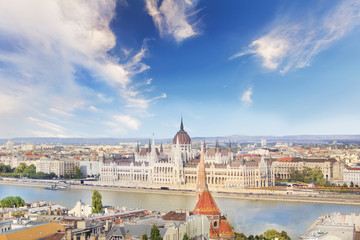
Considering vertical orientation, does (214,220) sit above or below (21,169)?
below

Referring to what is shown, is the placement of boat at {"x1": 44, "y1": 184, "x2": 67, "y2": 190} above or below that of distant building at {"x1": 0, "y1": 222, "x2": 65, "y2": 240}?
below

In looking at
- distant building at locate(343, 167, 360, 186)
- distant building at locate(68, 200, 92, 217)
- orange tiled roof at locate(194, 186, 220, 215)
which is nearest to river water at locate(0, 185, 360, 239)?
orange tiled roof at locate(194, 186, 220, 215)

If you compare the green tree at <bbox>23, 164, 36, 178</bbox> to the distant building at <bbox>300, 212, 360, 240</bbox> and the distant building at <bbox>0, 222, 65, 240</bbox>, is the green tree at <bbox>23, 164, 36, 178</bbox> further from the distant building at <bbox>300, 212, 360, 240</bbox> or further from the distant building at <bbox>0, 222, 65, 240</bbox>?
the distant building at <bbox>300, 212, 360, 240</bbox>

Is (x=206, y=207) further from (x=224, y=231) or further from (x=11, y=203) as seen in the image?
(x=11, y=203)

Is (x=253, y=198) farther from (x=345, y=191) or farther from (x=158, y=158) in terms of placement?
(x=158, y=158)

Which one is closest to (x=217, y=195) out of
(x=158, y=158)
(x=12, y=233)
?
(x=158, y=158)

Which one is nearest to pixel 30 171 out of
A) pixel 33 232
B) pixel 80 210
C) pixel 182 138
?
pixel 182 138

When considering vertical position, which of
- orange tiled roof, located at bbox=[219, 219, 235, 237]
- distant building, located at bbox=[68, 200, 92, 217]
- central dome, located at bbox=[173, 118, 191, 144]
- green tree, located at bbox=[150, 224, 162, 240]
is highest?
central dome, located at bbox=[173, 118, 191, 144]

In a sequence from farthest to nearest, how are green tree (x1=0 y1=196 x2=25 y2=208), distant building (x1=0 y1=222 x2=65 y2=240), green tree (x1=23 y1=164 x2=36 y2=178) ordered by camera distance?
1. green tree (x1=23 y1=164 x2=36 y2=178)
2. green tree (x1=0 y1=196 x2=25 y2=208)
3. distant building (x1=0 y1=222 x2=65 y2=240)

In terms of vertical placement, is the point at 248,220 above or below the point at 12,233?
below
